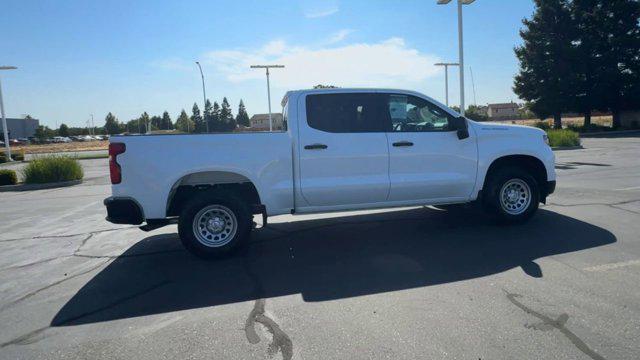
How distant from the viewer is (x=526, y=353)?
3.12 m

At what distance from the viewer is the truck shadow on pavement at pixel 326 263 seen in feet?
14.5

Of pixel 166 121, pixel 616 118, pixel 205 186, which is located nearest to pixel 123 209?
pixel 205 186

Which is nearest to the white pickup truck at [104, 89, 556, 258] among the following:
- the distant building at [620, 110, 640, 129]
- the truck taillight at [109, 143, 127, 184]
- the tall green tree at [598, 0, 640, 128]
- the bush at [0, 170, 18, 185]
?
the truck taillight at [109, 143, 127, 184]

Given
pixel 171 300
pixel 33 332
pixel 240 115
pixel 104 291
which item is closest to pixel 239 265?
pixel 171 300

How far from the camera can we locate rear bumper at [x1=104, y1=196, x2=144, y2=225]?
5.42 meters

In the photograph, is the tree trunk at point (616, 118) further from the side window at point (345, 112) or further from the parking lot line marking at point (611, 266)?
A: the side window at point (345, 112)

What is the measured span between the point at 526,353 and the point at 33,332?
3.99 metres

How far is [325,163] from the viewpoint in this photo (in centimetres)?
583

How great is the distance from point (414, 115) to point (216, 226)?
314 cm

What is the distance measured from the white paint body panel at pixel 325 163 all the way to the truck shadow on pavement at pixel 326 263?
0.62 m

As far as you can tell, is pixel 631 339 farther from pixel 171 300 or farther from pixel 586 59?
pixel 586 59

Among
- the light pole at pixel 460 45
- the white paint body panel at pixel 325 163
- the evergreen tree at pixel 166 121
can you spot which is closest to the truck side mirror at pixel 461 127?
the white paint body panel at pixel 325 163

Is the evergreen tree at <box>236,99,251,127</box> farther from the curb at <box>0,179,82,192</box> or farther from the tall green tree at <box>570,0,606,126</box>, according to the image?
the curb at <box>0,179,82,192</box>

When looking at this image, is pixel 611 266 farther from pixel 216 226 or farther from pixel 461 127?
pixel 216 226
